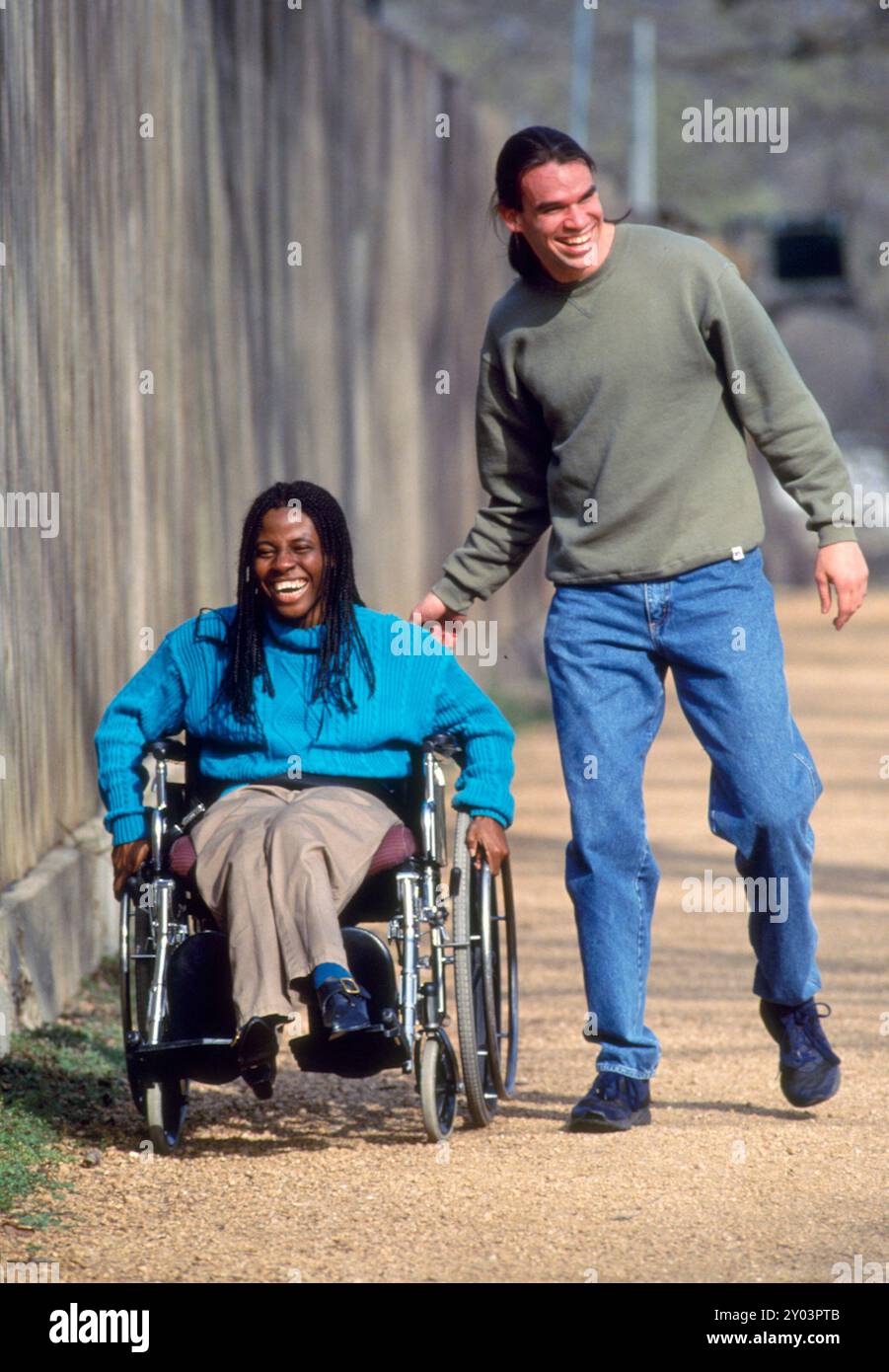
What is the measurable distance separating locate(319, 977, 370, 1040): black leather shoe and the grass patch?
0.63 m

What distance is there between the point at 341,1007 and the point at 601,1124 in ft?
2.52

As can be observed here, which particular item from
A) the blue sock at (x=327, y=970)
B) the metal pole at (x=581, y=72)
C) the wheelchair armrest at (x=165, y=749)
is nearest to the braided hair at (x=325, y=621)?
the wheelchair armrest at (x=165, y=749)

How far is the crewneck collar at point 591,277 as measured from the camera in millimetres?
4398

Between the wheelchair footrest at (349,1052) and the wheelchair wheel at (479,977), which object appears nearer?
the wheelchair footrest at (349,1052)

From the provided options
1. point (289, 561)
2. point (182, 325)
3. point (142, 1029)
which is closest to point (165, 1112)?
point (142, 1029)

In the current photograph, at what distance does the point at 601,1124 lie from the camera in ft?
14.8

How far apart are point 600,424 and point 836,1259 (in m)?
1.70

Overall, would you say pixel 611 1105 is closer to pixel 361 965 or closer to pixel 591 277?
pixel 361 965

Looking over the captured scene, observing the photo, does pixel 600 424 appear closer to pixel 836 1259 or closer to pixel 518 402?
pixel 518 402

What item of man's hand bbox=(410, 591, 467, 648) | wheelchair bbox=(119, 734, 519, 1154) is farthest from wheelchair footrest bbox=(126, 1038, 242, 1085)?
man's hand bbox=(410, 591, 467, 648)

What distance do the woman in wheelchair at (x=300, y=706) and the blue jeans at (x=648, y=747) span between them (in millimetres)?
185

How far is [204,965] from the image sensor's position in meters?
4.27

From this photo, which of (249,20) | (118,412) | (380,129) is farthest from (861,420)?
(118,412)

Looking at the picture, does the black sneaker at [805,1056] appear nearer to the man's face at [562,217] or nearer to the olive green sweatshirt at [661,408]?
the olive green sweatshirt at [661,408]
